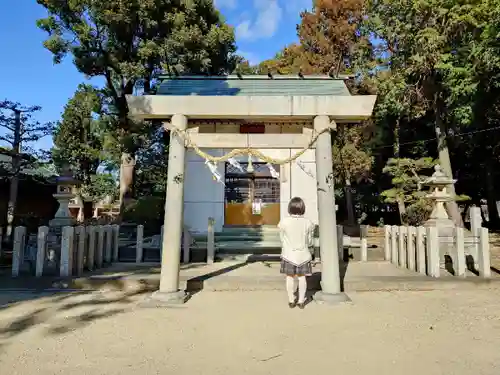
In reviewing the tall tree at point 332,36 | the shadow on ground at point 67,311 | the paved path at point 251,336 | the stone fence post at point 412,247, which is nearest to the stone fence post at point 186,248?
the shadow on ground at point 67,311

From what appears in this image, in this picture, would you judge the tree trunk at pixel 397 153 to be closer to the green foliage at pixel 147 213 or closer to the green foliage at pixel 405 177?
the green foliage at pixel 405 177

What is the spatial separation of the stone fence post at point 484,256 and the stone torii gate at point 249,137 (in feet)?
10.5

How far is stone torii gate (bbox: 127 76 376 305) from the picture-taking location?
551 cm

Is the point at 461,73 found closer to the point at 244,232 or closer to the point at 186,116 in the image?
the point at 244,232

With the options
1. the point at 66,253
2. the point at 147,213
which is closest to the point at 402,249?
the point at 66,253

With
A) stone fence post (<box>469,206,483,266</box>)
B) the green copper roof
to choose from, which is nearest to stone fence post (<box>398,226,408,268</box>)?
stone fence post (<box>469,206,483,266</box>)

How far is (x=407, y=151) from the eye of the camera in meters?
21.1

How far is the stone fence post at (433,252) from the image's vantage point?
6779mm

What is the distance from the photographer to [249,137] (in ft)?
19.7

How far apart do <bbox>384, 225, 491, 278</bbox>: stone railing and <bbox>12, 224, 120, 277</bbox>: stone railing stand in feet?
21.7

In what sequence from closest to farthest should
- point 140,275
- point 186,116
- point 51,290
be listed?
point 186,116
point 51,290
point 140,275

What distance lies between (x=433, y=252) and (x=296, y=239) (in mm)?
3265

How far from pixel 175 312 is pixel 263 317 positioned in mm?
1186

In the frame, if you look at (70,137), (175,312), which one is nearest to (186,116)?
(175,312)
